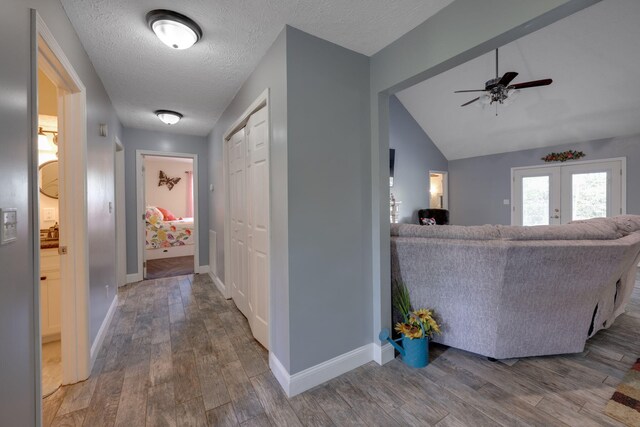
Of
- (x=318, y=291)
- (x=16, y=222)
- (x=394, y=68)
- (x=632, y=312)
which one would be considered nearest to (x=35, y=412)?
(x=16, y=222)

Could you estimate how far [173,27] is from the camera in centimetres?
168

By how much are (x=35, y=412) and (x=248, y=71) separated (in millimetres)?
2539

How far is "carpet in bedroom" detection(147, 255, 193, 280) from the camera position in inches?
180

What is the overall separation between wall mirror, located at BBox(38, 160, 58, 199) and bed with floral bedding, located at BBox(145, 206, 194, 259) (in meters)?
3.11

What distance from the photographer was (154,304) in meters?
3.26

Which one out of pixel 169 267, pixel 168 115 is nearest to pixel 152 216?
pixel 169 267

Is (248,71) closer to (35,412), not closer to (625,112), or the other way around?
(35,412)

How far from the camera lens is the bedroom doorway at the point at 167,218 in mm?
4238

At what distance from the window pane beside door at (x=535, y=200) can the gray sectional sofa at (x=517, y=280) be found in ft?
15.0

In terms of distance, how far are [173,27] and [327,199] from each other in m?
1.47

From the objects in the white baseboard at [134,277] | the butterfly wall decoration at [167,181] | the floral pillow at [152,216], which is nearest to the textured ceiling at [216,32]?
the white baseboard at [134,277]

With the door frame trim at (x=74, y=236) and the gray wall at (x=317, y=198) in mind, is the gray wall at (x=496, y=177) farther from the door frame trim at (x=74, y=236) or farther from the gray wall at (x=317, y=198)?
the door frame trim at (x=74, y=236)

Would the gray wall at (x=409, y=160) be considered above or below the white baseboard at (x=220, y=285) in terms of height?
above

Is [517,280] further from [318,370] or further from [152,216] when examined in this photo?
[152,216]
